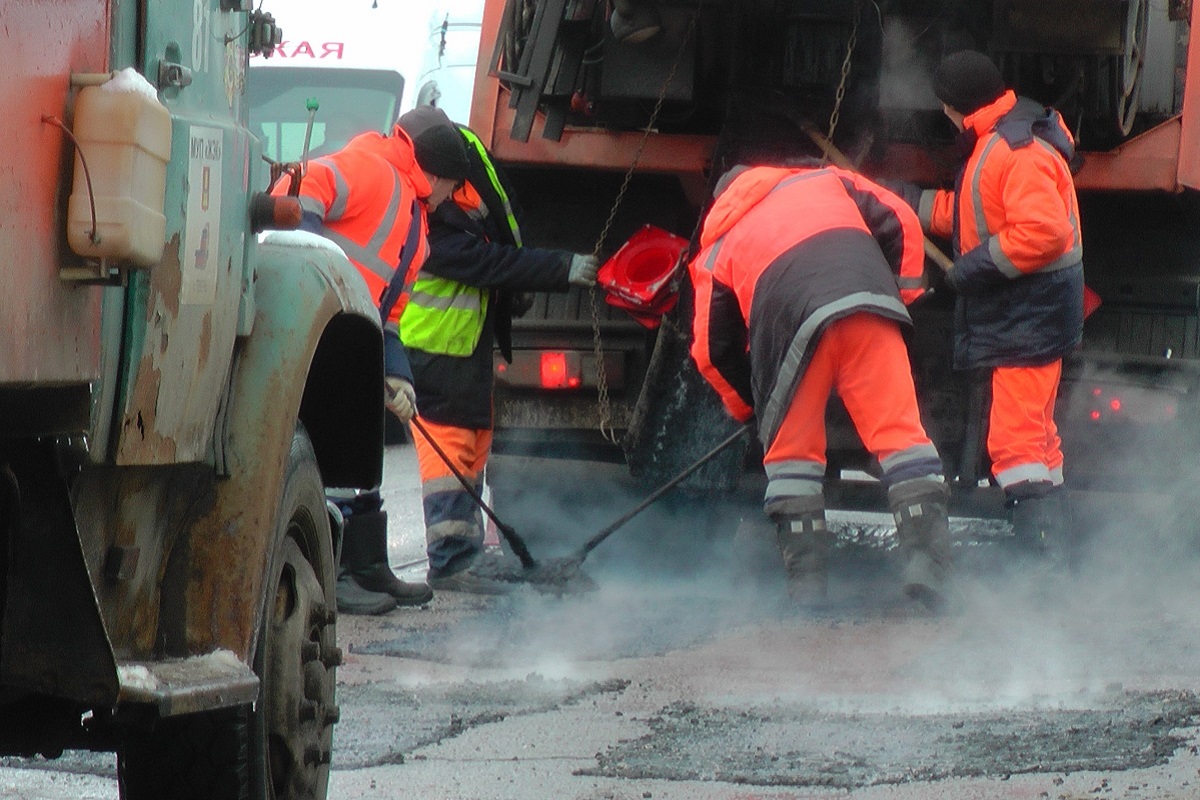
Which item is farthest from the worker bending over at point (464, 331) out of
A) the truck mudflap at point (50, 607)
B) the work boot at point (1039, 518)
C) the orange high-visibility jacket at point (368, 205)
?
the truck mudflap at point (50, 607)

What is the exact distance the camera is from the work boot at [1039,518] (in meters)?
5.62

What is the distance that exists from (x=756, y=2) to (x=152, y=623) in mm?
3819

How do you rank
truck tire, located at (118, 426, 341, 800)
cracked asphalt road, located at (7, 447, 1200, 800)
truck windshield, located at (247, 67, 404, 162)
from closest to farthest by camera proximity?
truck tire, located at (118, 426, 341, 800) → cracked asphalt road, located at (7, 447, 1200, 800) → truck windshield, located at (247, 67, 404, 162)

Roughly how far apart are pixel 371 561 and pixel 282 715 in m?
3.12

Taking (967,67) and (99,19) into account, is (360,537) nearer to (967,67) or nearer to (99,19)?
(967,67)

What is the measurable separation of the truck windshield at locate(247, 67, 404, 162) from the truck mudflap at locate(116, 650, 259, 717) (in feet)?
40.8

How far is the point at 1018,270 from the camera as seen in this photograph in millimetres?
5566

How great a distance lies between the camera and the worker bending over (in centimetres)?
604

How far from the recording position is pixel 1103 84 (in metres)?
→ 5.74

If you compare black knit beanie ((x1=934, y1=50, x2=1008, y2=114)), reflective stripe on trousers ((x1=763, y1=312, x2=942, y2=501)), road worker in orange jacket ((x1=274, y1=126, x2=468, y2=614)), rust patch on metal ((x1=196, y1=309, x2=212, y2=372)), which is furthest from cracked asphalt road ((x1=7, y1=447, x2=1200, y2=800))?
black knit beanie ((x1=934, y1=50, x2=1008, y2=114))

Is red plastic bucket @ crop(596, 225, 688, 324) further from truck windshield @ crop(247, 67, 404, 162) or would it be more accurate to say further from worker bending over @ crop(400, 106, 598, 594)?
truck windshield @ crop(247, 67, 404, 162)

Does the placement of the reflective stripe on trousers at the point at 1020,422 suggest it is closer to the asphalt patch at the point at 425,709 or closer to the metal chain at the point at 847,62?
the metal chain at the point at 847,62

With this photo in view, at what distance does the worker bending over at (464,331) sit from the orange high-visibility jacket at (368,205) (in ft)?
2.21

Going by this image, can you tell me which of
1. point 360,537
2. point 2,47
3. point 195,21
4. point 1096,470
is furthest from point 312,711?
point 1096,470
